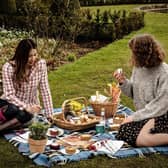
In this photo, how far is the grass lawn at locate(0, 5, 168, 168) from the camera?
5652mm

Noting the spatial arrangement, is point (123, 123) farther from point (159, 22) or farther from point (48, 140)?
point (159, 22)

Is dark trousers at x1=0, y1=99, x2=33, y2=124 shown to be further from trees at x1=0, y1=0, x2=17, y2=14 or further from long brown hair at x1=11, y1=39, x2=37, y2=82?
trees at x1=0, y1=0, x2=17, y2=14

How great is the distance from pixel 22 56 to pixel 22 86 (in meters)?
0.38

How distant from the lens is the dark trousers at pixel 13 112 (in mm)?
6379

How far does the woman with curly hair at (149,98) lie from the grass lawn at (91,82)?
0.25m

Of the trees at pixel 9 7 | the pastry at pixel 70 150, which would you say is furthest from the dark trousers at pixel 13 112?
the trees at pixel 9 7

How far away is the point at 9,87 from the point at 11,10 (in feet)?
31.3

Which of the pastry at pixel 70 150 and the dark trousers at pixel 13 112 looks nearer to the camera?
the pastry at pixel 70 150

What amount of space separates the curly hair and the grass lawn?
1.02 ft

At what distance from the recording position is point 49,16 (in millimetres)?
13188

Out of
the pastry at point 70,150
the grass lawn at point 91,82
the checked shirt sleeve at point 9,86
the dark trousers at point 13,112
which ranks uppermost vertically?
the checked shirt sleeve at point 9,86

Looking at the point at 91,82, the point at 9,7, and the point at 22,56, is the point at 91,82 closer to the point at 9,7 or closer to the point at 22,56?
the point at 22,56

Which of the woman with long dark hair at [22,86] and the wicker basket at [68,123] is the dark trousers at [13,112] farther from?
the wicker basket at [68,123]

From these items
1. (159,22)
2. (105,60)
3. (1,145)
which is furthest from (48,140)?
(159,22)
